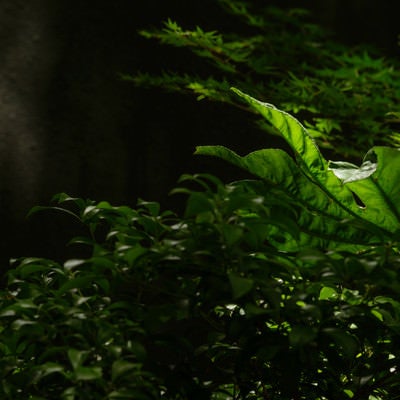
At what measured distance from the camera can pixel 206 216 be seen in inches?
27.4

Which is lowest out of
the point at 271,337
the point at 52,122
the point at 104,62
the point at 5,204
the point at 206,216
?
the point at 5,204

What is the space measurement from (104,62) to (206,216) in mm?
2464

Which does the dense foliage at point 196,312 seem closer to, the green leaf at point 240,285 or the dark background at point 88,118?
the green leaf at point 240,285

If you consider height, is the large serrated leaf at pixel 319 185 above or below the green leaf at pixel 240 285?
below

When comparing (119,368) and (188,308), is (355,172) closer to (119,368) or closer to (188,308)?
(188,308)

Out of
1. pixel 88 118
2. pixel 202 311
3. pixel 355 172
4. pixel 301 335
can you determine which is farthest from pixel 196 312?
pixel 88 118

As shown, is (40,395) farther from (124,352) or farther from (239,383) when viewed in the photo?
(239,383)

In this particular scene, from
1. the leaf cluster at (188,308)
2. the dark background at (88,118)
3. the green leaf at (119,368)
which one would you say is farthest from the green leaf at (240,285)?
the dark background at (88,118)

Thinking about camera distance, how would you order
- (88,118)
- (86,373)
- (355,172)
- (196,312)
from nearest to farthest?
(86,373)
(196,312)
(355,172)
(88,118)

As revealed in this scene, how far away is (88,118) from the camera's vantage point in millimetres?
2955

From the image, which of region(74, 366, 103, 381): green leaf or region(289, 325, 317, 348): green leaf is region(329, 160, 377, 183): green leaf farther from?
region(74, 366, 103, 381): green leaf

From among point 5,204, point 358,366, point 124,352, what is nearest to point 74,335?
point 124,352

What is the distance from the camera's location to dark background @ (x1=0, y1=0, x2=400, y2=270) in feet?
9.25

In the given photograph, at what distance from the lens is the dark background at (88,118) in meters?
2.82
